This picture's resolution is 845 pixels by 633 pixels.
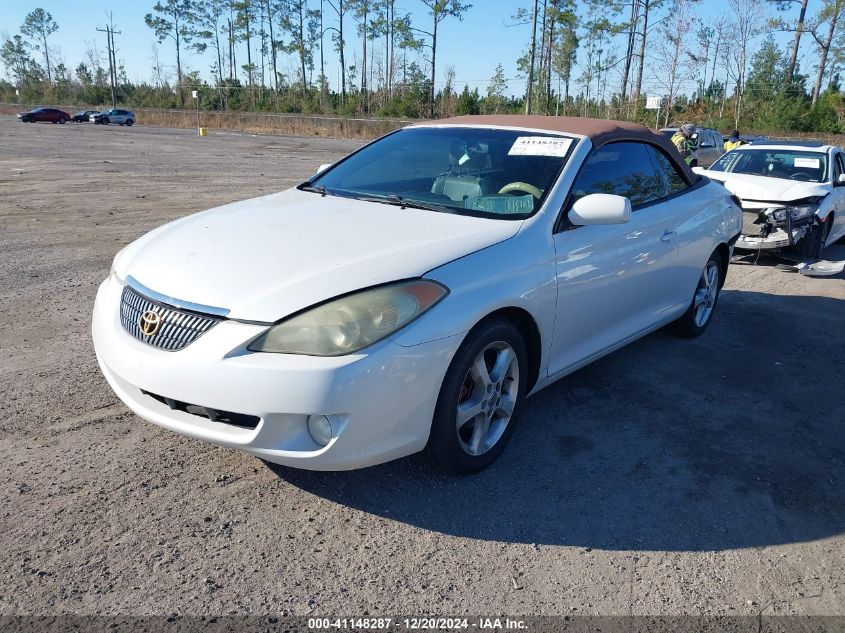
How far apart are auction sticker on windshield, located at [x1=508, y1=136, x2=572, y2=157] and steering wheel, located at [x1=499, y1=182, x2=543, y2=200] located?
0.92 ft

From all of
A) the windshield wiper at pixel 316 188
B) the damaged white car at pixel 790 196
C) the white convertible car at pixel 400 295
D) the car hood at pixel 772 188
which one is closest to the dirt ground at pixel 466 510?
the white convertible car at pixel 400 295

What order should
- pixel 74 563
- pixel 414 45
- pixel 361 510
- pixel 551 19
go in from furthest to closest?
pixel 414 45, pixel 551 19, pixel 361 510, pixel 74 563

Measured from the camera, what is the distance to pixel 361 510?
9.79 ft

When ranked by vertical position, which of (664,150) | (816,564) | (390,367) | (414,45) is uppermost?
(414,45)

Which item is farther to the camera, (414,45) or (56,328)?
(414,45)

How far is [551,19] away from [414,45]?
52.9 ft

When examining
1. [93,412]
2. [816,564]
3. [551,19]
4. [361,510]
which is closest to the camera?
[816,564]

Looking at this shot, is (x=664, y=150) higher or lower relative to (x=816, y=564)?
higher

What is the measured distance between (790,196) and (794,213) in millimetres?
326

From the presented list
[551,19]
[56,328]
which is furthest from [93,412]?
[551,19]

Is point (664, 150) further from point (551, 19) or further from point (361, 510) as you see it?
point (551, 19)

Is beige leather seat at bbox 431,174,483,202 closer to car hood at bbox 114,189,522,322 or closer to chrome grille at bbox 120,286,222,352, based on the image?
car hood at bbox 114,189,522,322

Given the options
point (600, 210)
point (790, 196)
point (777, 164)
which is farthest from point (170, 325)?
point (777, 164)

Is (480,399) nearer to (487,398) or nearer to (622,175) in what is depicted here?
(487,398)
